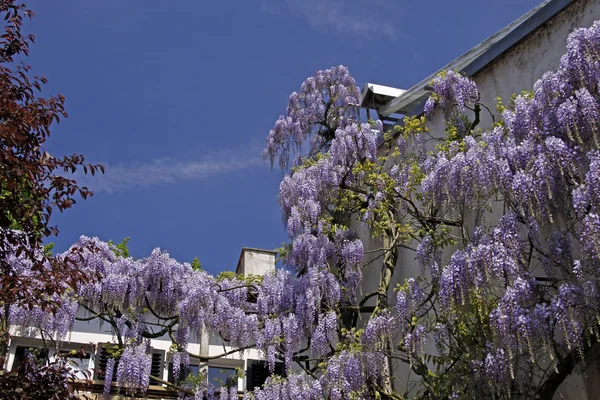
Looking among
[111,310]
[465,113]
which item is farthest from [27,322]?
[465,113]

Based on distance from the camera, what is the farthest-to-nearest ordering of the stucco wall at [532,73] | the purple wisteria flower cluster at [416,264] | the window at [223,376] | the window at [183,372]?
the window at [223,376] → the window at [183,372] → the stucco wall at [532,73] → the purple wisteria flower cluster at [416,264]

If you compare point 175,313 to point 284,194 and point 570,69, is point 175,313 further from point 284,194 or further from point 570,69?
point 570,69

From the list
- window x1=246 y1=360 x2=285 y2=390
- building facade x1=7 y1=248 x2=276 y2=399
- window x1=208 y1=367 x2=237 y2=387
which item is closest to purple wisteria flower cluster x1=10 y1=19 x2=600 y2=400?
building facade x1=7 y1=248 x2=276 y2=399

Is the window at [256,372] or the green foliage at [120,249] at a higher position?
the green foliage at [120,249]

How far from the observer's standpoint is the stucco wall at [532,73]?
7.77 m

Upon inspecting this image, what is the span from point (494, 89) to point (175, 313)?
6129 mm

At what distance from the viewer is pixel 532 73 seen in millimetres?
9500

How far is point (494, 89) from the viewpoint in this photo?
10289 millimetres

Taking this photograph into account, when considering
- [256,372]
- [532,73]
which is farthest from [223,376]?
[532,73]

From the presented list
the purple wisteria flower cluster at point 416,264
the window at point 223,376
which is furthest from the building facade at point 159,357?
the purple wisteria flower cluster at point 416,264

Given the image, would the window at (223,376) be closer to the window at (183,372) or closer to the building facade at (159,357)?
the building facade at (159,357)

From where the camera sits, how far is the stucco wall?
777 centimetres

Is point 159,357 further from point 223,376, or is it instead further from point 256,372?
point 256,372

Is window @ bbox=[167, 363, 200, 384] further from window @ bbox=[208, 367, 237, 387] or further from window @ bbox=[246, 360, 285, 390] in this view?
window @ bbox=[246, 360, 285, 390]
